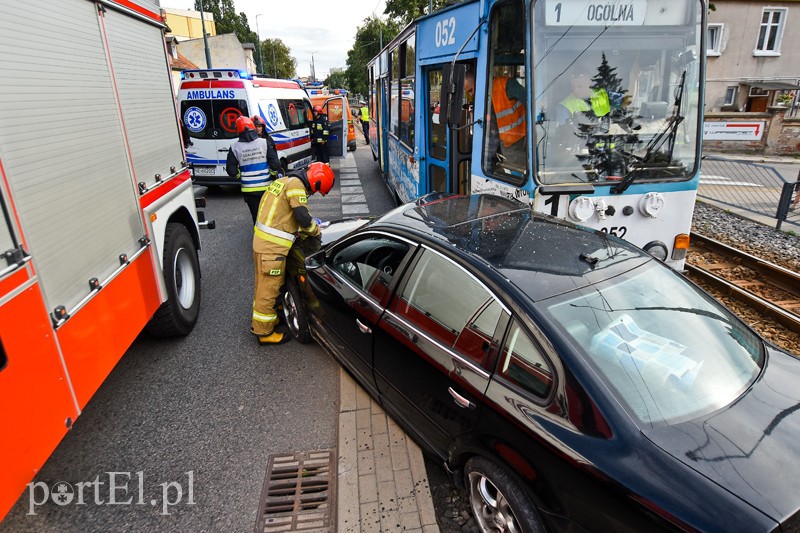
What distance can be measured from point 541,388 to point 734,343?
1093 millimetres

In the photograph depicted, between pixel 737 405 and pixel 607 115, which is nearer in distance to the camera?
pixel 737 405

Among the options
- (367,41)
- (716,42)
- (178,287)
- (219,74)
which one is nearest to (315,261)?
(178,287)

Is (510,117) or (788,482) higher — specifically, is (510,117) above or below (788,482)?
above

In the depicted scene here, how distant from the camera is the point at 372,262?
11.0ft

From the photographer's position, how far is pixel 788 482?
5.54 ft

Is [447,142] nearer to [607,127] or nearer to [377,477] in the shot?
[607,127]

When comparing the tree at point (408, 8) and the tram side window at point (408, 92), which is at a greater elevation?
the tree at point (408, 8)

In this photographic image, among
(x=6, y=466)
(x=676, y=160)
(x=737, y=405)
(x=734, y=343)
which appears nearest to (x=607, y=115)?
(x=676, y=160)

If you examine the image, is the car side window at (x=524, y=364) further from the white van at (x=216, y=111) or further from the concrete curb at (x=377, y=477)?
the white van at (x=216, y=111)

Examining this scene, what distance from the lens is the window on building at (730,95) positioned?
77.2ft

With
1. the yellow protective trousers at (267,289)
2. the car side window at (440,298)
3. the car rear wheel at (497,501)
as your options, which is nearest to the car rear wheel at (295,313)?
the yellow protective trousers at (267,289)

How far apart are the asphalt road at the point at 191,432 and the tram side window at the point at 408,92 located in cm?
393

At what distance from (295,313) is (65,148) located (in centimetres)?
235

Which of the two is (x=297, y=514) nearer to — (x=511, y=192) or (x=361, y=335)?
(x=361, y=335)
